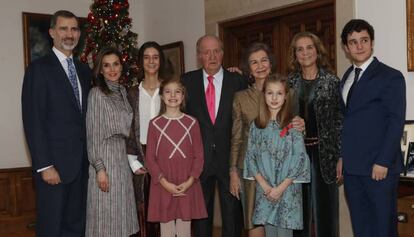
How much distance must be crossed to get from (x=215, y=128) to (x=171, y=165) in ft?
1.34

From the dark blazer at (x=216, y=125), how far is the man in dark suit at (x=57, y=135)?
731 millimetres

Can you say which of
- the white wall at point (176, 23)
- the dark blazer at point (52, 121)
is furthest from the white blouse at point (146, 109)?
the white wall at point (176, 23)

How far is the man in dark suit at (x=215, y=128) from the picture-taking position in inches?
129

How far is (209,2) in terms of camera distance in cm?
543

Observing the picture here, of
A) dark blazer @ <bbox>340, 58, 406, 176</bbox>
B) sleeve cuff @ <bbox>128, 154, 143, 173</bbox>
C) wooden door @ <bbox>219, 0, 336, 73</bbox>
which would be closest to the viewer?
dark blazer @ <bbox>340, 58, 406, 176</bbox>

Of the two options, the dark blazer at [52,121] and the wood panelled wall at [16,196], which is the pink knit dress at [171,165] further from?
the wood panelled wall at [16,196]

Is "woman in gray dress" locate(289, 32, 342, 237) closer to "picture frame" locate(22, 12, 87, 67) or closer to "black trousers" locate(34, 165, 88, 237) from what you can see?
"black trousers" locate(34, 165, 88, 237)

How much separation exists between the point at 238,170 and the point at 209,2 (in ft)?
9.03

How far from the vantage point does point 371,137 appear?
9.31 ft

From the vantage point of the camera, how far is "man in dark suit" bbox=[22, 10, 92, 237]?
2.99 metres

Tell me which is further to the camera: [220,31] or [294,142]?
[220,31]

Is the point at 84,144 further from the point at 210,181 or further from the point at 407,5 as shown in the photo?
the point at 407,5

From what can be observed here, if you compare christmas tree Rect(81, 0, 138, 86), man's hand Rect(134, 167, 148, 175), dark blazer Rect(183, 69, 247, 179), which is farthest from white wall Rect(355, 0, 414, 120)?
christmas tree Rect(81, 0, 138, 86)

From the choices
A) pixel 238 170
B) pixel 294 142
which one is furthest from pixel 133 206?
pixel 294 142
